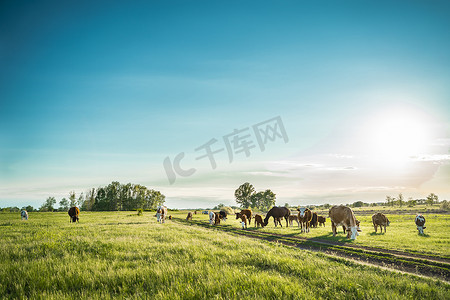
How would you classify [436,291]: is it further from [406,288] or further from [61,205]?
[61,205]

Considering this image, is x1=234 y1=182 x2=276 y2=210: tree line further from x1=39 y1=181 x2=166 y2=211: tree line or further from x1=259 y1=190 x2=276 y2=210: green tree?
x1=39 y1=181 x2=166 y2=211: tree line

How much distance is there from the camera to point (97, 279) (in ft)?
20.3

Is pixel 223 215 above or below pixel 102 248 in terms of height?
below

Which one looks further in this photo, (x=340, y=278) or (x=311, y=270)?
(x=311, y=270)

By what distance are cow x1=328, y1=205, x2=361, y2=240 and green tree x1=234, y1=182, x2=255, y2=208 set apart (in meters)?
103

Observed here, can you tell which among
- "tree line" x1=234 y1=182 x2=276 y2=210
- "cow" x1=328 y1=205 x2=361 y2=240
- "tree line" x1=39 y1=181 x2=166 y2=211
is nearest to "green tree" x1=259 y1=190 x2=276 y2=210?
"tree line" x1=234 y1=182 x2=276 y2=210

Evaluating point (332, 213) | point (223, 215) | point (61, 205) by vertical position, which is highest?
point (332, 213)

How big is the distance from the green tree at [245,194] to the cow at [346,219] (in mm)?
103219

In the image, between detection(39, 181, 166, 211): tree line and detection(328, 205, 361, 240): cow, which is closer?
detection(328, 205, 361, 240): cow

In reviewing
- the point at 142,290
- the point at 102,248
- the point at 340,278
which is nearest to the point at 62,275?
the point at 142,290

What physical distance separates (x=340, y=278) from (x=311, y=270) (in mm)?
976

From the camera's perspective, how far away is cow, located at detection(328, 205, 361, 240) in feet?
62.8

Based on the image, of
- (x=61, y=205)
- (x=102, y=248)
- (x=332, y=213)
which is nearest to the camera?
(x=102, y=248)

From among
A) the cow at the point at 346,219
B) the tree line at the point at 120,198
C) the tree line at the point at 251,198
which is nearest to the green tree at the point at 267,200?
the tree line at the point at 251,198
